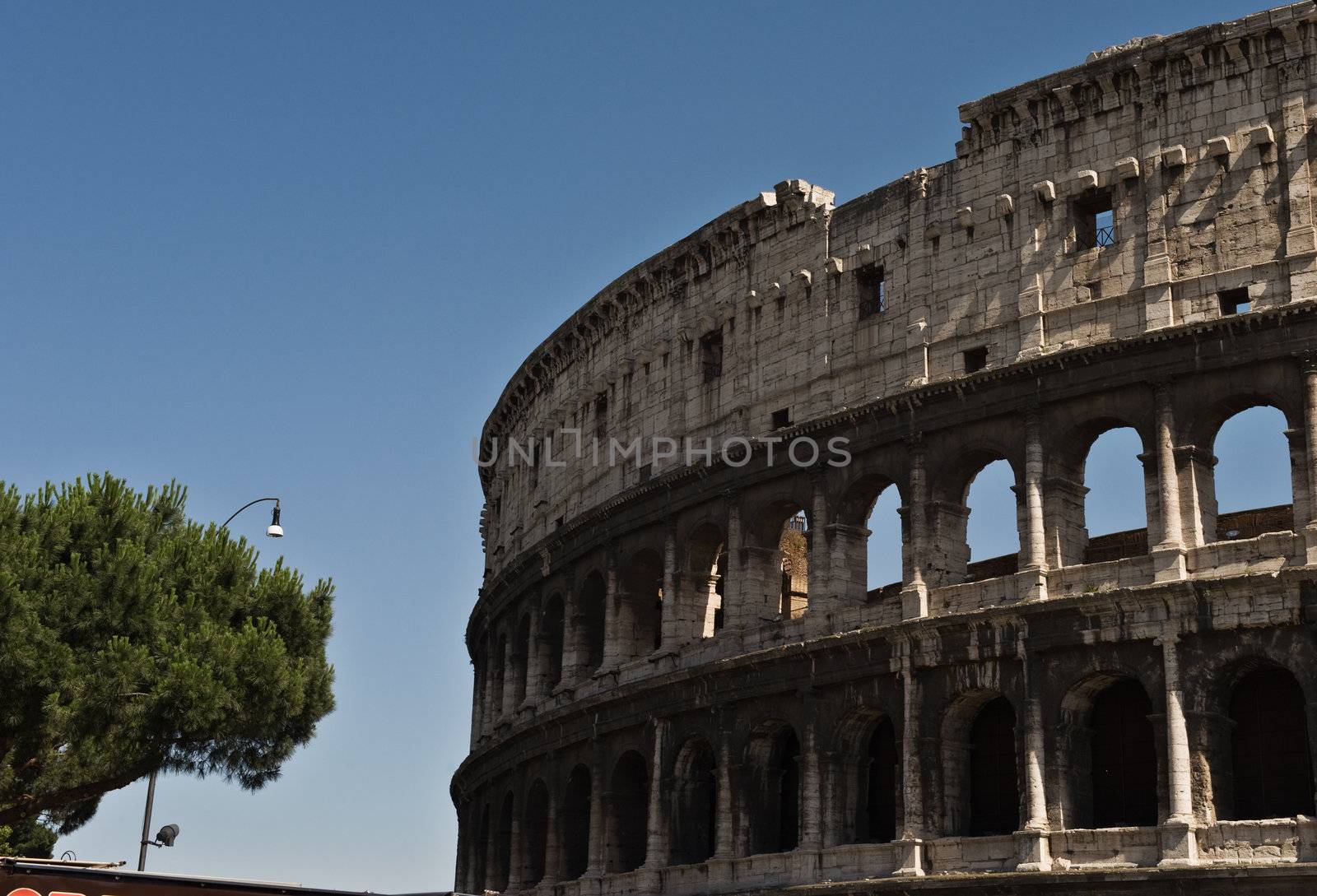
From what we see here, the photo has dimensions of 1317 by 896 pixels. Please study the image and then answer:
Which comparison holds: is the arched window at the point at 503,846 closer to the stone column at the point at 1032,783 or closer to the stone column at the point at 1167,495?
the stone column at the point at 1032,783

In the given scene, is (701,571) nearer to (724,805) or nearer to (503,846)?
(724,805)

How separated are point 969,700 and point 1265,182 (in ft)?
27.9

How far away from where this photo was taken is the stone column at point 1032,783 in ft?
80.9

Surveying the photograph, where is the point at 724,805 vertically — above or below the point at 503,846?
below

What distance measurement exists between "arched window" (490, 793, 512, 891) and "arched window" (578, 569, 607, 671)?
3.89m

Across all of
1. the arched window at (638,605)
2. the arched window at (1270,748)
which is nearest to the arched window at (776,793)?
the arched window at (638,605)

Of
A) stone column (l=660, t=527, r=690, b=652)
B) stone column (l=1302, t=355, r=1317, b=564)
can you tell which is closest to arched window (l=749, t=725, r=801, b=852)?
stone column (l=660, t=527, r=690, b=652)

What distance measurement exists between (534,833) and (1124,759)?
46.9ft

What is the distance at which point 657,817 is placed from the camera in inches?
1225

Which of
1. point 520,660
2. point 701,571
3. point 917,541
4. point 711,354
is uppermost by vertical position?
point 711,354

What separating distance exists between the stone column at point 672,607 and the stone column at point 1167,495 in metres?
9.70

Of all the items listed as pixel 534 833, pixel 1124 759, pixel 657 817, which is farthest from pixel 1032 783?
pixel 534 833

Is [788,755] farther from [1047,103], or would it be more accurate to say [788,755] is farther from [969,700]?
[1047,103]

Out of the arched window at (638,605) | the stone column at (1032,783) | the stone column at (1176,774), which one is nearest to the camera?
the stone column at (1176,774)
